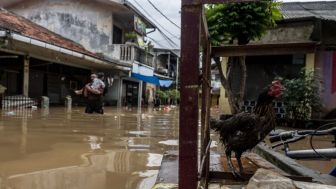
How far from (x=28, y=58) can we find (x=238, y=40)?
29.2 ft

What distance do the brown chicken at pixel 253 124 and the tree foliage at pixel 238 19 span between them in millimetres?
6809

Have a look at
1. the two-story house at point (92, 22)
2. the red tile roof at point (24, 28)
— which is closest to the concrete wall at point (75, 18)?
the two-story house at point (92, 22)

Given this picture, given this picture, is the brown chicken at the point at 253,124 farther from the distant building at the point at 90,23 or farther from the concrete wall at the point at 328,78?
the distant building at the point at 90,23

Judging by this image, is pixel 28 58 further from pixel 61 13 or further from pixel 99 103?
pixel 61 13

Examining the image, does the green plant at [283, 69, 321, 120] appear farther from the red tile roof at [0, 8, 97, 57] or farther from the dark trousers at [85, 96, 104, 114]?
the red tile roof at [0, 8, 97, 57]

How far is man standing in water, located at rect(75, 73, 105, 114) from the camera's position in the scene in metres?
12.4

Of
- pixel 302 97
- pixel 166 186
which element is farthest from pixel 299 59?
pixel 166 186

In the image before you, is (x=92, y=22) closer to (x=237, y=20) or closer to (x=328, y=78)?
(x=328, y=78)

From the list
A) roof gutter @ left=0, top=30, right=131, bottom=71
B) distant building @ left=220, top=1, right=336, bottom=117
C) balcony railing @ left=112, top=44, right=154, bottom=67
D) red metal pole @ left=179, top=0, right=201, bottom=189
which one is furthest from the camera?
balcony railing @ left=112, top=44, right=154, bottom=67

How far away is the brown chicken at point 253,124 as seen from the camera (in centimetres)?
347

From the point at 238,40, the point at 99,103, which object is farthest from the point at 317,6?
the point at 99,103

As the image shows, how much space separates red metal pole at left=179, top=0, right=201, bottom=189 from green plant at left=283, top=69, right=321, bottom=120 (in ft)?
35.7

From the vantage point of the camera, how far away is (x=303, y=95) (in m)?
12.7

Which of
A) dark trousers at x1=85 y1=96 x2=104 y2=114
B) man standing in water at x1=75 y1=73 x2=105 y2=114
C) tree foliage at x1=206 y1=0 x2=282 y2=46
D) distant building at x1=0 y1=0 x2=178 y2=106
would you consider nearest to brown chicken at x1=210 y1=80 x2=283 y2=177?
tree foliage at x1=206 y1=0 x2=282 y2=46
